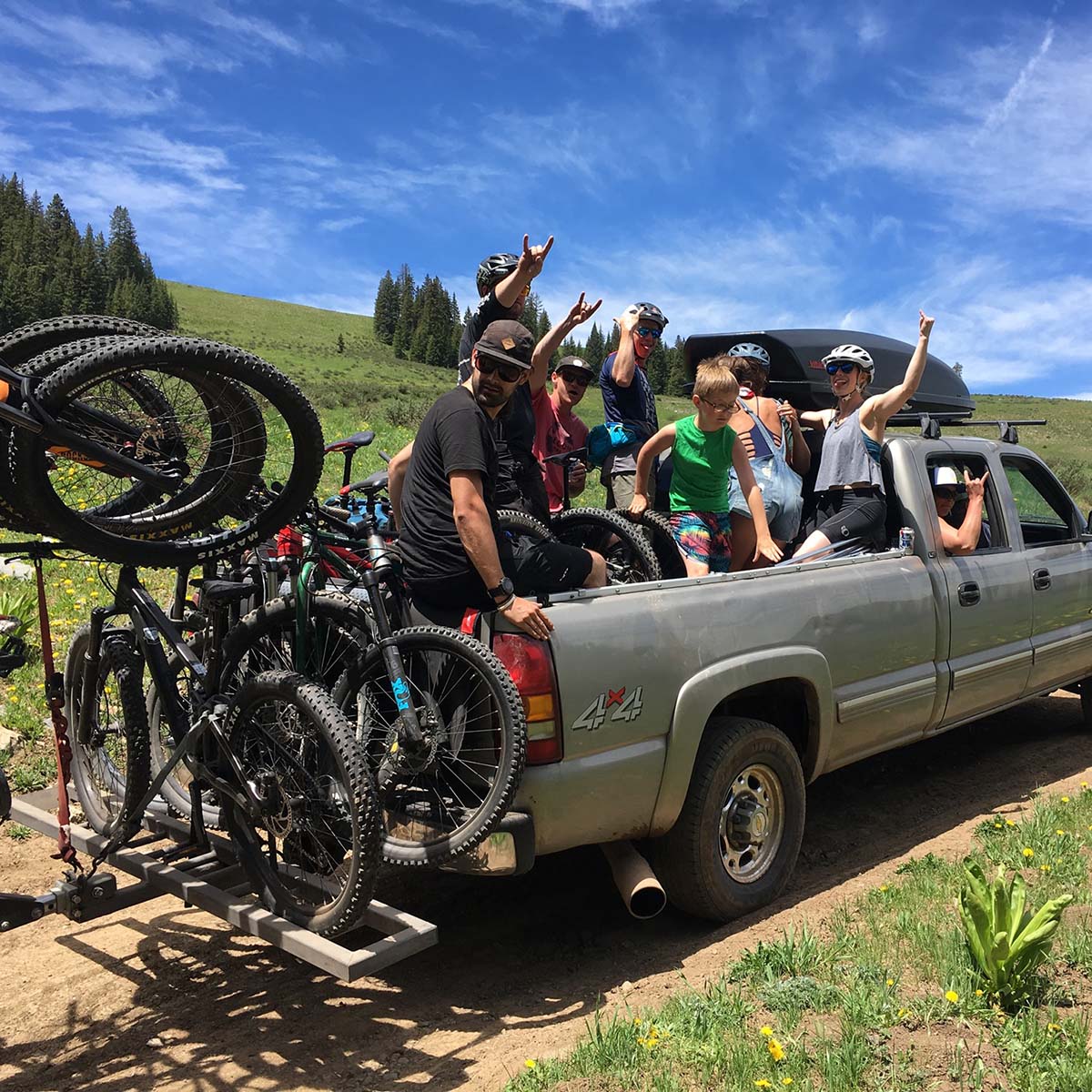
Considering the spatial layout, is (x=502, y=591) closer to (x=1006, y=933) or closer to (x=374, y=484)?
(x=374, y=484)

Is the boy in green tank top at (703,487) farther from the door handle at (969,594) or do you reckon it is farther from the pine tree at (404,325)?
the pine tree at (404,325)

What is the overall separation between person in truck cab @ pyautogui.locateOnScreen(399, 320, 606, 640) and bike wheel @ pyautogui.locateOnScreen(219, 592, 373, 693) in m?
0.27

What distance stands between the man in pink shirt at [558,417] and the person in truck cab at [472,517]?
Result: 6.43ft

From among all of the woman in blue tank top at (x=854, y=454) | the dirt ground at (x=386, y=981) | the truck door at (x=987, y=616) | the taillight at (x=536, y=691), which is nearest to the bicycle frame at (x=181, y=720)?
the dirt ground at (x=386, y=981)

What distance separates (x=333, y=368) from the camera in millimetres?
83750

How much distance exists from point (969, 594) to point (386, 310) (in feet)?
463

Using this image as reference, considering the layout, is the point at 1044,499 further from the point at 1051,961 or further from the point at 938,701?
the point at 1051,961

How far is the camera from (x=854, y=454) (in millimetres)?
5660

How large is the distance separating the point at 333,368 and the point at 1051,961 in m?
83.9

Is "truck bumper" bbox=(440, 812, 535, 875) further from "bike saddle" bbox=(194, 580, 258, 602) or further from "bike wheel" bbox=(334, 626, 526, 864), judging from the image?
"bike saddle" bbox=(194, 580, 258, 602)

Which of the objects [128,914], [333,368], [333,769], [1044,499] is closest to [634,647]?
[333,769]

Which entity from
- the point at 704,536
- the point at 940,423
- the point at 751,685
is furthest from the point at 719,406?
the point at 940,423

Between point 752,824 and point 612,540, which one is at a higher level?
point 612,540

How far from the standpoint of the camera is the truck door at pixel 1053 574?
6191mm
